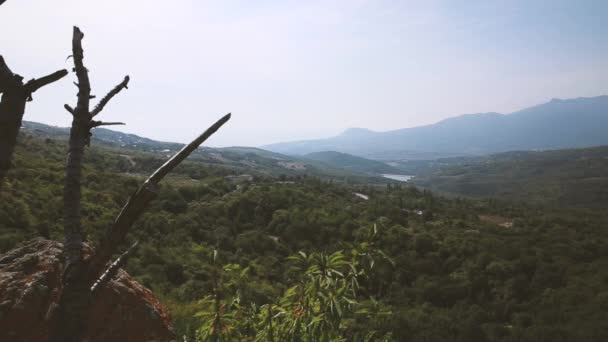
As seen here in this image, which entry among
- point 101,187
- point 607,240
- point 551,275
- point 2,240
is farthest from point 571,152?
point 2,240

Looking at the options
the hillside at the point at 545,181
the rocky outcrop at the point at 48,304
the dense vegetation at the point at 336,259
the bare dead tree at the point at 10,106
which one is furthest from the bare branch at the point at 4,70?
the hillside at the point at 545,181

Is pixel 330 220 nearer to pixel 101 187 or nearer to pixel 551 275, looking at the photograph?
pixel 551 275

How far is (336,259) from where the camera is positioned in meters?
2.11

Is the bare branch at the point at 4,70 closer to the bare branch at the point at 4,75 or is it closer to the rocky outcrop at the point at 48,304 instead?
the bare branch at the point at 4,75

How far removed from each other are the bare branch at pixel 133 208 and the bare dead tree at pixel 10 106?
35 centimetres

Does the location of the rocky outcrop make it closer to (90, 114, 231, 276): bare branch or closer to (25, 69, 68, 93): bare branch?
(90, 114, 231, 276): bare branch

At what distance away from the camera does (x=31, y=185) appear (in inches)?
1184

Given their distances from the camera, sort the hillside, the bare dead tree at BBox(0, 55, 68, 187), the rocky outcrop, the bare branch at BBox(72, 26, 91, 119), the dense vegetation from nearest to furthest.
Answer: the bare dead tree at BBox(0, 55, 68, 187) → the bare branch at BBox(72, 26, 91, 119) → the dense vegetation → the rocky outcrop → the hillside

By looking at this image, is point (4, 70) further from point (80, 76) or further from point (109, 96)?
point (109, 96)

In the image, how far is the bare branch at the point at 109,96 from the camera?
4.34 ft

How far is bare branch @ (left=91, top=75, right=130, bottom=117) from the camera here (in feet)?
4.34

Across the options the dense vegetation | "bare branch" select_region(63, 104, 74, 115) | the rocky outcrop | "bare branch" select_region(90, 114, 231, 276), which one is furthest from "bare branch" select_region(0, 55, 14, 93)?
the rocky outcrop

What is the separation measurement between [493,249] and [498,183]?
129330 mm

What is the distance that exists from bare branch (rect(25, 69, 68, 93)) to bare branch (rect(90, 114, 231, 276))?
1.40ft
